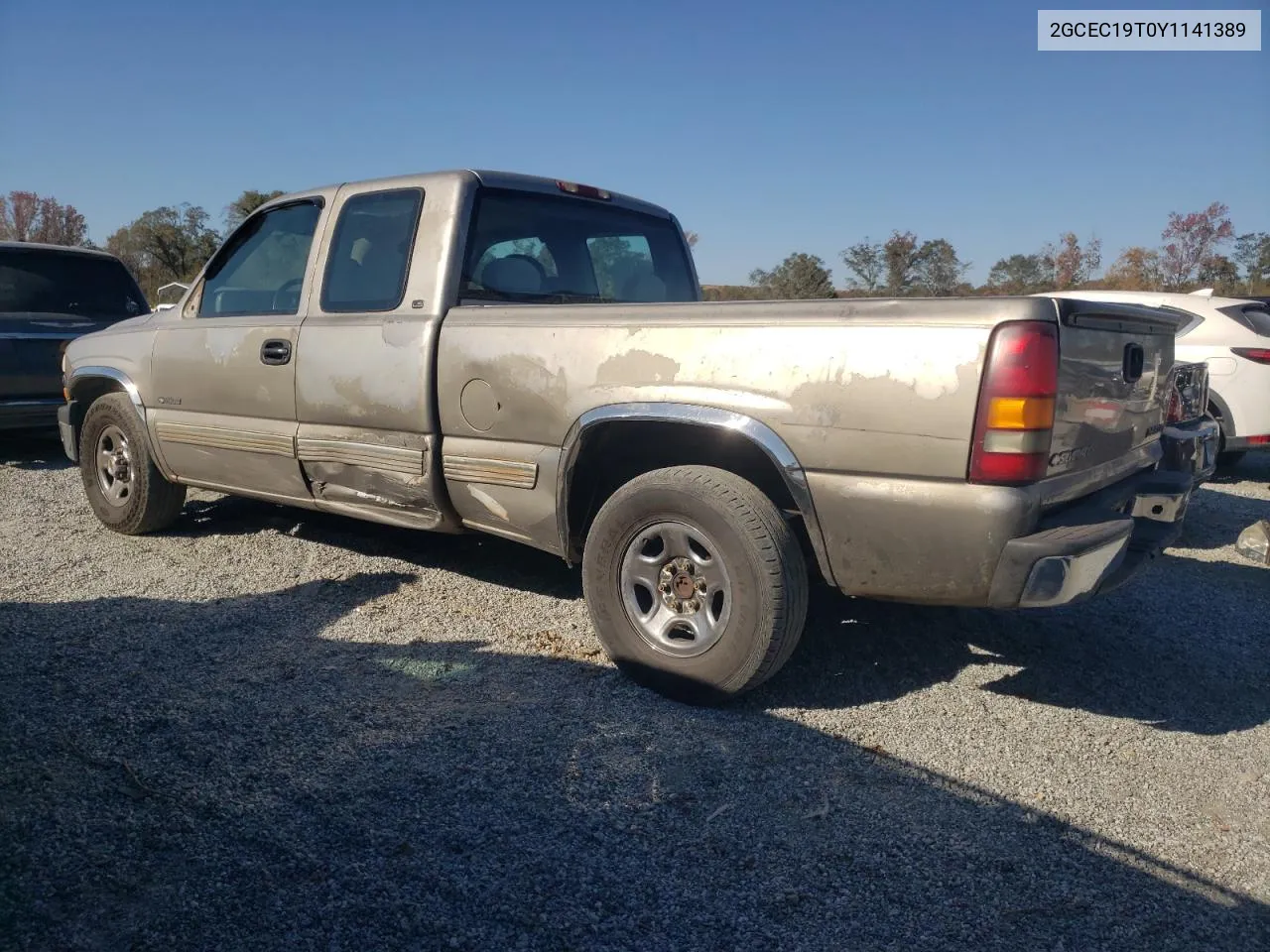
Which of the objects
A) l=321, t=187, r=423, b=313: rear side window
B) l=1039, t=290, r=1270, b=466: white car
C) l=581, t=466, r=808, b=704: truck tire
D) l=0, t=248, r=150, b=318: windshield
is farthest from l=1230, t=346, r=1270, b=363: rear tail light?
l=0, t=248, r=150, b=318: windshield

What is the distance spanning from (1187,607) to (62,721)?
4.85 metres

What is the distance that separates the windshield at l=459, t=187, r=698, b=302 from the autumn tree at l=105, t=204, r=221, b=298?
24253mm

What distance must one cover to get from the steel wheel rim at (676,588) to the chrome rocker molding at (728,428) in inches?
13.0

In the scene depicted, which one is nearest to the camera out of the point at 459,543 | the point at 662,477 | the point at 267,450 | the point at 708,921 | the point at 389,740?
the point at 708,921

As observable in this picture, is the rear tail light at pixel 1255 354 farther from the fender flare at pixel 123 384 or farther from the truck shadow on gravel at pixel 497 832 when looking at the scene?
the fender flare at pixel 123 384

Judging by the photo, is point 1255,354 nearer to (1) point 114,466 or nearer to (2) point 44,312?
(1) point 114,466

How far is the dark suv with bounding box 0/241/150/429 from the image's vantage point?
749cm

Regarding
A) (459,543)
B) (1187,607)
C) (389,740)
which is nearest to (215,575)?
(459,543)

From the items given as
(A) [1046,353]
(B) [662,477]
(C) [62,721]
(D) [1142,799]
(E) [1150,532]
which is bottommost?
(D) [1142,799]

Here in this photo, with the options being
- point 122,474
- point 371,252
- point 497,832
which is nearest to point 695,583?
point 497,832

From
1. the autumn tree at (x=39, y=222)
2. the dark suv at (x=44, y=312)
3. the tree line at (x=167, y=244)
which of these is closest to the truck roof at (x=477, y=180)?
the dark suv at (x=44, y=312)

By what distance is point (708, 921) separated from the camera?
86.4 inches

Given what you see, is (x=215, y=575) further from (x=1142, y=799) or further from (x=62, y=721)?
(x=1142, y=799)

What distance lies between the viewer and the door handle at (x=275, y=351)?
14.6ft
